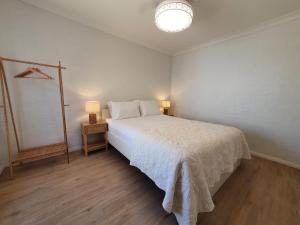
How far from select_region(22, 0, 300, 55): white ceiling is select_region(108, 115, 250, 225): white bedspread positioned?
188 cm

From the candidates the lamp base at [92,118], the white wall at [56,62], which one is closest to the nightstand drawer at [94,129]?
the lamp base at [92,118]

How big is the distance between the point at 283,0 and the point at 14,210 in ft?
13.5

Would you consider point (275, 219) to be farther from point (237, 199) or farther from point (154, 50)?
point (154, 50)

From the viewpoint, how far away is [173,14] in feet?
5.62

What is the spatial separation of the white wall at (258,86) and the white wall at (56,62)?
194 cm

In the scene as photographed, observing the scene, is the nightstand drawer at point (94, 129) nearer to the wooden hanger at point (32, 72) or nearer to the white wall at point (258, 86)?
the wooden hanger at point (32, 72)

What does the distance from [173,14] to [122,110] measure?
184cm

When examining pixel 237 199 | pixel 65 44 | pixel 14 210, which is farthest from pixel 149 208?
pixel 65 44

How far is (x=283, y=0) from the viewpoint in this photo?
1.78m

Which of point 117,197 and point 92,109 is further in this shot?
point 92,109

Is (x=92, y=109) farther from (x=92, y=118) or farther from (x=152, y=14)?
(x=152, y=14)

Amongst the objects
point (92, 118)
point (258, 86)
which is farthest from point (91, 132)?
point (258, 86)

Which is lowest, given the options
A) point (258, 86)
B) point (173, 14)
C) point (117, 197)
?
point (117, 197)

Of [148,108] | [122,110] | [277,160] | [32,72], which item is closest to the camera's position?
[32,72]
